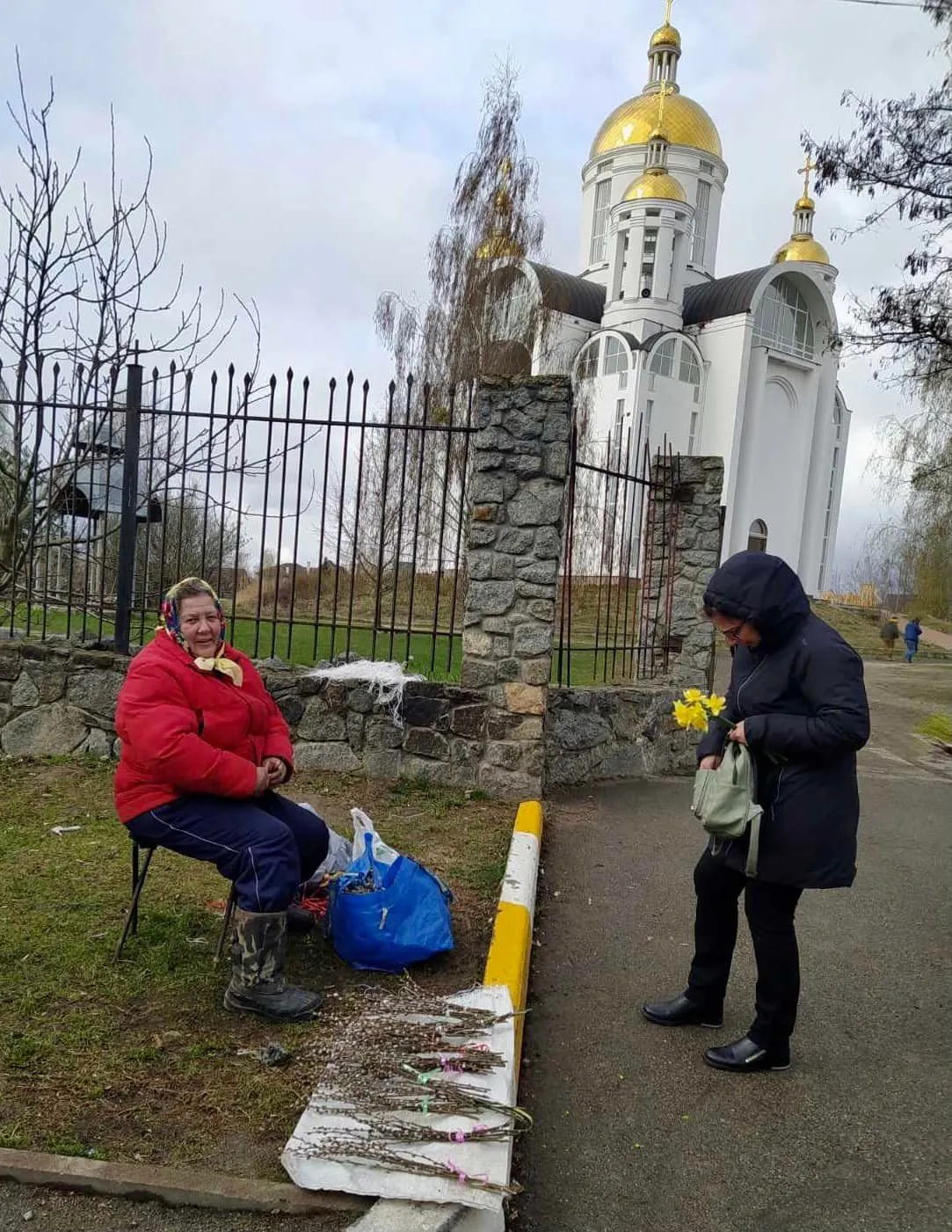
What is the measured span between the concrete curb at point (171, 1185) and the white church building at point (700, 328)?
96.8 feet

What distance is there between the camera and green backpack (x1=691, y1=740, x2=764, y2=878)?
2.83 meters

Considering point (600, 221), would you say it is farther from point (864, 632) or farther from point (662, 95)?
point (864, 632)

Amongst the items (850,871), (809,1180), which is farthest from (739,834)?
(809,1180)

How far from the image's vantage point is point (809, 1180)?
2471 millimetres

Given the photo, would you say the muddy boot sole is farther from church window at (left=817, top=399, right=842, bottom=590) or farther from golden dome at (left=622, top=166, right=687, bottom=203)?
church window at (left=817, top=399, right=842, bottom=590)

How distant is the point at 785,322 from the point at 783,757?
37080 millimetres

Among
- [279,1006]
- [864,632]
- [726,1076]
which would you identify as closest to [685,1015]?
[726,1076]

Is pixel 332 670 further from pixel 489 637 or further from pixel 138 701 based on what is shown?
pixel 138 701

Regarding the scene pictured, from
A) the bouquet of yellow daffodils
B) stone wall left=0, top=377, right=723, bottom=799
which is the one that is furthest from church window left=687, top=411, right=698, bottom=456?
the bouquet of yellow daffodils

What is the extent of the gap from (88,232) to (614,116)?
3889 centimetres

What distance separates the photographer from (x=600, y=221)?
39.0m

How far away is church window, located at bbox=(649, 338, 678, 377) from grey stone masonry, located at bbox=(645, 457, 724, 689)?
86.6 feet

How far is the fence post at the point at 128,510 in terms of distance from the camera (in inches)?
249

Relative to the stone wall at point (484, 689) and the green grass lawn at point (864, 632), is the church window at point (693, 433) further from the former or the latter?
the stone wall at point (484, 689)
